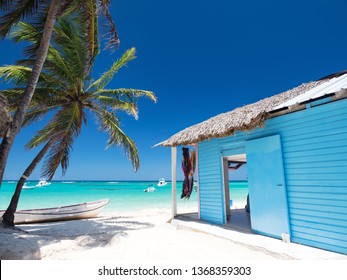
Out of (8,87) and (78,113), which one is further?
(78,113)

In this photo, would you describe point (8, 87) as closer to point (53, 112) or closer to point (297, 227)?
point (53, 112)

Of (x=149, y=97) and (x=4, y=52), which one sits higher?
(x=4, y=52)

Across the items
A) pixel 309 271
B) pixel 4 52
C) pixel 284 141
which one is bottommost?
pixel 309 271

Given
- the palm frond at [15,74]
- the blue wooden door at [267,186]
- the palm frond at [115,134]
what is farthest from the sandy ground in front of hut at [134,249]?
the palm frond at [15,74]

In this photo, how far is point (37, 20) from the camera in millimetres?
5930

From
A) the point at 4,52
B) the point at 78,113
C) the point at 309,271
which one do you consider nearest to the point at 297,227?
the point at 309,271

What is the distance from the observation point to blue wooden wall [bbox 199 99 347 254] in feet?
12.1

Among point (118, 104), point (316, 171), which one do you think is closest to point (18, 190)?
point (118, 104)

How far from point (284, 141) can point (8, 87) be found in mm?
7678

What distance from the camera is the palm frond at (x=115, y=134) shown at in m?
8.24

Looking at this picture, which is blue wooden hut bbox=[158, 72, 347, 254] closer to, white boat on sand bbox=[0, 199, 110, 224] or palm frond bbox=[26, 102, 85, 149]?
palm frond bbox=[26, 102, 85, 149]

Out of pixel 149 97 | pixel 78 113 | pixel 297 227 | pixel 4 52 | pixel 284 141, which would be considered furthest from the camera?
pixel 149 97

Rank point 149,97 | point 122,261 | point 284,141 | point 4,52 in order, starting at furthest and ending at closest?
point 149,97, point 4,52, point 284,141, point 122,261

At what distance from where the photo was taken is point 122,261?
343cm
